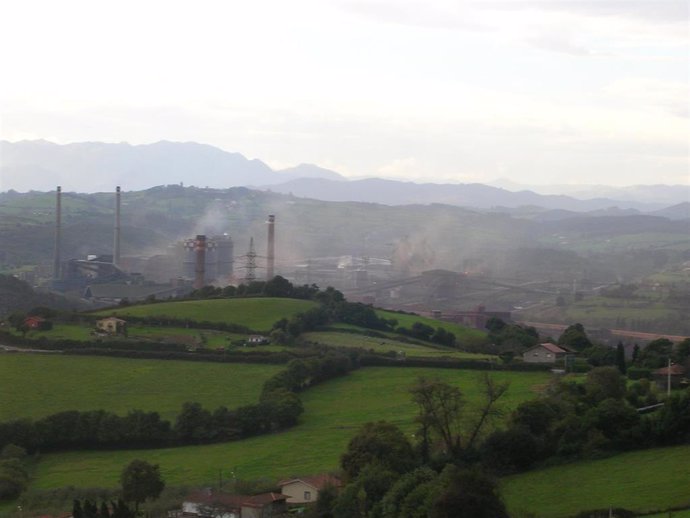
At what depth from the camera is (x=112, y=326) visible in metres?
→ 46.2

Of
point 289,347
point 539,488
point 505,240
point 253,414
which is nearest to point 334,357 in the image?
point 289,347

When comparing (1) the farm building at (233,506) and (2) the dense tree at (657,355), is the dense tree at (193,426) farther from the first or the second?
(2) the dense tree at (657,355)

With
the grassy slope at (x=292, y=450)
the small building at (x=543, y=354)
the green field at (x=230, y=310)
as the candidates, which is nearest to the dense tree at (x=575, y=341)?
the small building at (x=543, y=354)

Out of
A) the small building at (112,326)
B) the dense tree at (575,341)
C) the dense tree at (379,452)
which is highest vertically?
the dense tree at (575,341)

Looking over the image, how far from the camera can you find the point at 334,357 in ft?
130

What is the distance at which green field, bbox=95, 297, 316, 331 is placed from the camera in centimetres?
5028

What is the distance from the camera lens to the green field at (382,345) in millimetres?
42812

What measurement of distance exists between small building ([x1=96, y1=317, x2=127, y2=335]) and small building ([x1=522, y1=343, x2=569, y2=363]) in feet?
47.4

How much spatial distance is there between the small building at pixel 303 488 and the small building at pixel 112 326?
2182cm

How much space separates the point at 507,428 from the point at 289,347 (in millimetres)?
20281

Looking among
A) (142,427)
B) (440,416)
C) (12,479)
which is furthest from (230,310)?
(440,416)

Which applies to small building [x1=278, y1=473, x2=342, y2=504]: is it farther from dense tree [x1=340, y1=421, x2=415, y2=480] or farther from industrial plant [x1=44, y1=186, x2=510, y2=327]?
industrial plant [x1=44, y1=186, x2=510, y2=327]

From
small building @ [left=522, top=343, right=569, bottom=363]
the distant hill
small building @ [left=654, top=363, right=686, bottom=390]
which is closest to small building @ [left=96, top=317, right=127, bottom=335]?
small building @ [left=522, top=343, right=569, bottom=363]

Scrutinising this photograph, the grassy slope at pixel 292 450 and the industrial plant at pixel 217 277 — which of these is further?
Result: the industrial plant at pixel 217 277
